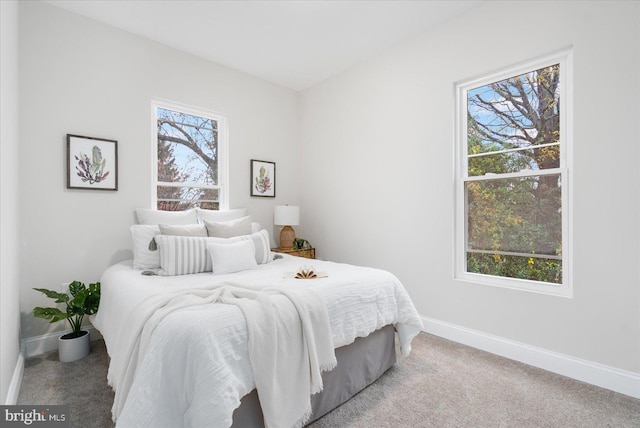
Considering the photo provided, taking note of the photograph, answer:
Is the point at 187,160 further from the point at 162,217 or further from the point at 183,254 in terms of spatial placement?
the point at 183,254

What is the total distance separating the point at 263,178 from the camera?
4.05 m

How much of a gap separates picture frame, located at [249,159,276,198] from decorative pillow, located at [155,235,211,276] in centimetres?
150

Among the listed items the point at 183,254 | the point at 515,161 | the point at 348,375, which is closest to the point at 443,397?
the point at 348,375

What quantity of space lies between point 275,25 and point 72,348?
3.14 m

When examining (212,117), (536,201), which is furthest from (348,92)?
(536,201)

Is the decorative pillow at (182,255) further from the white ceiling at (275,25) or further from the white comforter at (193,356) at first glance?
the white ceiling at (275,25)

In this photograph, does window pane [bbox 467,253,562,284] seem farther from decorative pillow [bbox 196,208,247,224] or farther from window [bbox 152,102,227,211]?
window [bbox 152,102,227,211]

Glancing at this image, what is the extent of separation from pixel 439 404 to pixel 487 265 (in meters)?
1.33

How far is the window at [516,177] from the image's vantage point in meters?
2.36

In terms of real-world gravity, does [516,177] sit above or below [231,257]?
above

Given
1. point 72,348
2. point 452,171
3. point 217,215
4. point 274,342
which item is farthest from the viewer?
point 217,215

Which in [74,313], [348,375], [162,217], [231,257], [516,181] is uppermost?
[516,181]

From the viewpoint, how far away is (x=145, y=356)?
129cm

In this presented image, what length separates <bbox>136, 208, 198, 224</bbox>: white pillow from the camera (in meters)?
2.98
